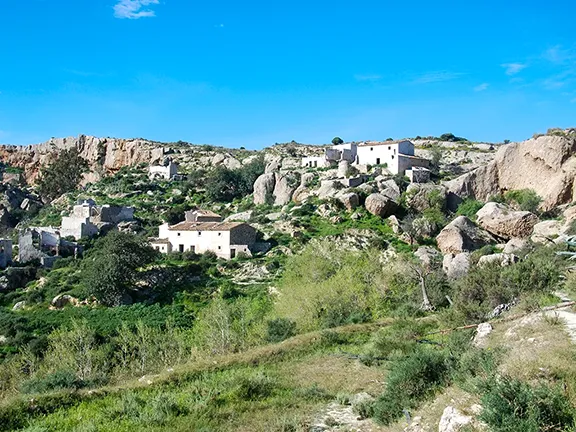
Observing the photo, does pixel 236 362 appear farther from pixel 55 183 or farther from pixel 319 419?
pixel 55 183

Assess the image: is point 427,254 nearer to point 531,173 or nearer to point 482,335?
point 531,173

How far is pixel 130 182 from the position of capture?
81.0m

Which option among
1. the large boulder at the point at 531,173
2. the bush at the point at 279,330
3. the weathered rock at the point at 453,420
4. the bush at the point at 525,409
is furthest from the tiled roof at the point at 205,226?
the bush at the point at 525,409

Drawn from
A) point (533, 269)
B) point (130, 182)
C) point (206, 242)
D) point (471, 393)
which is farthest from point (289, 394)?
point (130, 182)

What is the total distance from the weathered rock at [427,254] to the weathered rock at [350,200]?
10.6 m

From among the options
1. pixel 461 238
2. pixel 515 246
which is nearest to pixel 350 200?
pixel 461 238

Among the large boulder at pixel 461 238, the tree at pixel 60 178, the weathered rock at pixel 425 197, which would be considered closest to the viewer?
the large boulder at pixel 461 238

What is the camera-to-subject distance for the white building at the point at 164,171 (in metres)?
84.9

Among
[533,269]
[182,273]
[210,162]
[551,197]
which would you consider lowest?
[182,273]

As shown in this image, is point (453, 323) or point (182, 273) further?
point (182, 273)

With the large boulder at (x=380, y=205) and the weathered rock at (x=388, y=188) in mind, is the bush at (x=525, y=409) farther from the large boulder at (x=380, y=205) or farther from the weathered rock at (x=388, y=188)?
the weathered rock at (x=388, y=188)

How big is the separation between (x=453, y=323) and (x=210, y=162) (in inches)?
3213

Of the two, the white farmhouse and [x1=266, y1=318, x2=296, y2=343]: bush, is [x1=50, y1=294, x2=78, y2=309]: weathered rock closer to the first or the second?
the white farmhouse

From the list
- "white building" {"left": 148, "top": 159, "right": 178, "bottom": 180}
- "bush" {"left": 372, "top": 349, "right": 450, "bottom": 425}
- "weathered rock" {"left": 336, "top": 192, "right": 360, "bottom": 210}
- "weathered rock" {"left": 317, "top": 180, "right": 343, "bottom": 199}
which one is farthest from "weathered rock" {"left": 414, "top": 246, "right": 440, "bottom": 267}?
"white building" {"left": 148, "top": 159, "right": 178, "bottom": 180}
